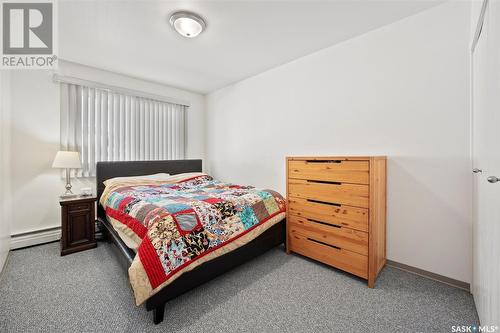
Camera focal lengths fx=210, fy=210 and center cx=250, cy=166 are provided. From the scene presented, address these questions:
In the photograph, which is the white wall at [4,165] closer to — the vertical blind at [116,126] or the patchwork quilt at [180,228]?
the vertical blind at [116,126]

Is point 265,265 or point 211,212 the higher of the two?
point 211,212

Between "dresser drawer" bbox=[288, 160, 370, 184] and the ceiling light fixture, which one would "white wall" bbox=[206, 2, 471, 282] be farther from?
the ceiling light fixture

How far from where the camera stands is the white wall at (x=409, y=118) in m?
1.74

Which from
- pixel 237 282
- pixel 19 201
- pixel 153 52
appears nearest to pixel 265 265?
pixel 237 282

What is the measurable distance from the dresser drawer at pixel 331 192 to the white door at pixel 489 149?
0.70 metres

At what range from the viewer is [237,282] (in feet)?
6.04

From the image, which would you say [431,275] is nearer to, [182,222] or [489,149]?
[489,149]

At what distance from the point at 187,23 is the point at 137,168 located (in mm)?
2263

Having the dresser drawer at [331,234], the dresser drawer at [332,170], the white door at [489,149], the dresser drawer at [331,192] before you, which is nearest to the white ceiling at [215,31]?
the white door at [489,149]

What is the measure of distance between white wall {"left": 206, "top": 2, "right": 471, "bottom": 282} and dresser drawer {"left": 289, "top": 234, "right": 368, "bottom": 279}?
538 mm

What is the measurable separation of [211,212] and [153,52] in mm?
2227

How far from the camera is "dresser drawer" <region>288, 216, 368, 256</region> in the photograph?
5.95ft

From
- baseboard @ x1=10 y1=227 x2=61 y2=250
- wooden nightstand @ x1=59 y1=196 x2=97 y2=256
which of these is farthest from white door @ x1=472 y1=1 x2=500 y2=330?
baseboard @ x1=10 y1=227 x2=61 y2=250

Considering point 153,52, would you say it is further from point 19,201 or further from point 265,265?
point 265,265
